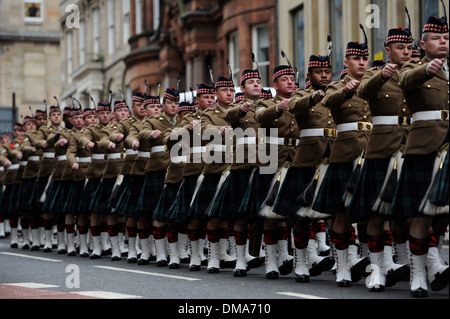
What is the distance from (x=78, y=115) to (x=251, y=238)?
502 cm

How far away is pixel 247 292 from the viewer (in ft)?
31.6

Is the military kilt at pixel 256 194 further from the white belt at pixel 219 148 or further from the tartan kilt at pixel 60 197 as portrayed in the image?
the tartan kilt at pixel 60 197

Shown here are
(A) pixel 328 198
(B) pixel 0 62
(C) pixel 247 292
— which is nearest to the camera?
(C) pixel 247 292

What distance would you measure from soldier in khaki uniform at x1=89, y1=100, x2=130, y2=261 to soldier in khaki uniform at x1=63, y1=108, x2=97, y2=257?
59 centimetres

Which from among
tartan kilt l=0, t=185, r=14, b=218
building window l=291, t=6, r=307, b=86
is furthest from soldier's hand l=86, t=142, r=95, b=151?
building window l=291, t=6, r=307, b=86

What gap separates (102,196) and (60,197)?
1.53 meters

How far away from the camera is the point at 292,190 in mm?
10961

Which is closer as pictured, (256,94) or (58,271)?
(256,94)

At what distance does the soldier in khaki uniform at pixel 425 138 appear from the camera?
8.87 metres

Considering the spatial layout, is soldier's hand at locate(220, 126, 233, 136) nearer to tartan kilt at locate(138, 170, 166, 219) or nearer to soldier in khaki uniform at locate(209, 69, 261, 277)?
soldier in khaki uniform at locate(209, 69, 261, 277)

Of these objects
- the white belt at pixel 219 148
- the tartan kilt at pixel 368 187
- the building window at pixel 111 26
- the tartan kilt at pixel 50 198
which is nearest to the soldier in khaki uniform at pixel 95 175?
the tartan kilt at pixel 50 198

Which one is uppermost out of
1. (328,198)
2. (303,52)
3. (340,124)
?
(303,52)

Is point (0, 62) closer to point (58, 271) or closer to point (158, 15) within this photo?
point (158, 15)
